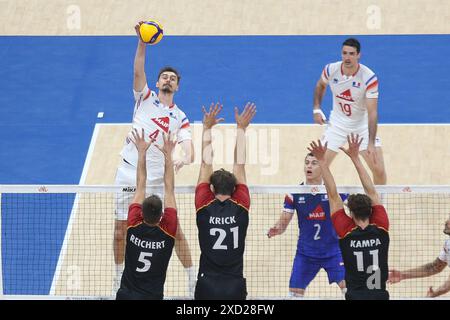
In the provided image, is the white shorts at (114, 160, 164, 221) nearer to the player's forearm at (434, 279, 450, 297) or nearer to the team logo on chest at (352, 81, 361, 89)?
the team logo on chest at (352, 81, 361, 89)

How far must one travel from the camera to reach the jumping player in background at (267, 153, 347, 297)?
44.6ft

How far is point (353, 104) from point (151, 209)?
5709 mm

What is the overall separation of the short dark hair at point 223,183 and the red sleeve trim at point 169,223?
58cm

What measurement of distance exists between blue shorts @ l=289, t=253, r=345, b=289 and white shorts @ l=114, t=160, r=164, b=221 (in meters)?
2.21

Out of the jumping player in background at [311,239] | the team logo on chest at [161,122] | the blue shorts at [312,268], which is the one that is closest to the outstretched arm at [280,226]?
the jumping player in background at [311,239]

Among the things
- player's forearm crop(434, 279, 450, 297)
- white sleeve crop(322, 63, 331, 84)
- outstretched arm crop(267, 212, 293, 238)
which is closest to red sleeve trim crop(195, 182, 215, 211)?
outstretched arm crop(267, 212, 293, 238)

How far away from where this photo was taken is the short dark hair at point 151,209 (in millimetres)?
11281

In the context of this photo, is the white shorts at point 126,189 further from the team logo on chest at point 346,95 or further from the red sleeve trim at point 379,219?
the team logo on chest at point 346,95

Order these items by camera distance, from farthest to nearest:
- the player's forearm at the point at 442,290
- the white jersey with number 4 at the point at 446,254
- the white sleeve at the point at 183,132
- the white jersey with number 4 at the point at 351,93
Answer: the white jersey with number 4 at the point at 351,93 < the white sleeve at the point at 183,132 < the white jersey with number 4 at the point at 446,254 < the player's forearm at the point at 442,290

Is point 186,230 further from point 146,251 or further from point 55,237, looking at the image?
point 146,251

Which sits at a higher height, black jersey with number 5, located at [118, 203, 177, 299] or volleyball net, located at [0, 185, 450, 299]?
volleyball net, located at [0, 185, 450, 299]

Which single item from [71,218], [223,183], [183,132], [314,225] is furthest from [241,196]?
[71,218]
